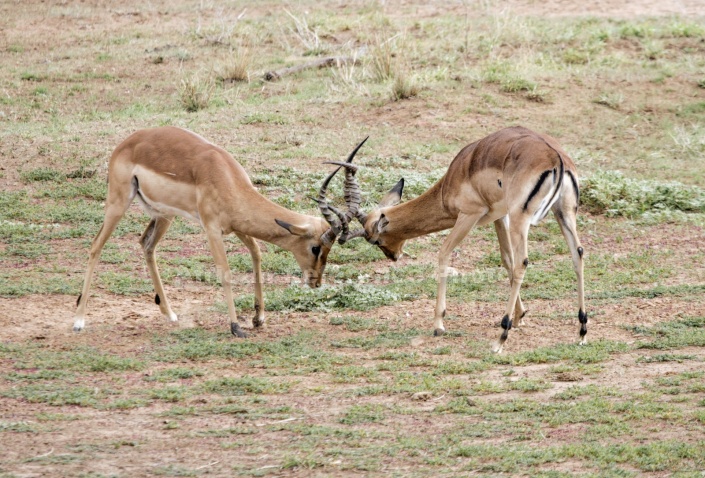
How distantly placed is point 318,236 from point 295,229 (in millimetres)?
202

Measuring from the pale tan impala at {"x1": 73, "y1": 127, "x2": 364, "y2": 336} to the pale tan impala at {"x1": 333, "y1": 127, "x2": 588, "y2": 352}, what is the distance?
13.0 inches

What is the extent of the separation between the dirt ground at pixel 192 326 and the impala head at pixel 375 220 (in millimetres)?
517

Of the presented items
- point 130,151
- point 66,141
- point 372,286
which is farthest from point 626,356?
point 66,141

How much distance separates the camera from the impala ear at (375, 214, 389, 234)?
322 inches

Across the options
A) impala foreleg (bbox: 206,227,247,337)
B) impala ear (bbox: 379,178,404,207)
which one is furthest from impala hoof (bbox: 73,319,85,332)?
impala ear (bbox: 379,178,404,207)

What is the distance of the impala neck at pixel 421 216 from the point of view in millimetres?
8133

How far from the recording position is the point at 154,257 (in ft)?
25.9

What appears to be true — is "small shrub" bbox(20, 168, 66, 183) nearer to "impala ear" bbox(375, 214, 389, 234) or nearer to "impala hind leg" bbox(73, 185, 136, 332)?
"impala hind leg" bbox(73, 185, 136, 332)

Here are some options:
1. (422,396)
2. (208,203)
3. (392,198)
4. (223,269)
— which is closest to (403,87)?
(392,198)

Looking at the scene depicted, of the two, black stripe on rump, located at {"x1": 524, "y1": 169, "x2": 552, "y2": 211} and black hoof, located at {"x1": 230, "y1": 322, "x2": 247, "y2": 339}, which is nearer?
black stripe on rump, located at {"x1": 524, "y1": 169, "x2": 552, "y2": 211}

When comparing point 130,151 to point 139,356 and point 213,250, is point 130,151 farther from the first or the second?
point 139,356

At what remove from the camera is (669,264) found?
30.0 feet

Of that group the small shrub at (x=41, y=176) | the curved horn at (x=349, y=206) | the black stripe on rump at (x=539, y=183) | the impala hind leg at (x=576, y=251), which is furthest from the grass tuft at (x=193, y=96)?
the black stripe on rump at (x=539, y=183)

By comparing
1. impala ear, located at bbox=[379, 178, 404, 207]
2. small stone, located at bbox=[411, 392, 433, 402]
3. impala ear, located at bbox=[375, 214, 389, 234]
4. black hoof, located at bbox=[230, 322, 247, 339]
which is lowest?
black hoof, located at bbox=[230, 322, 247, 339]
